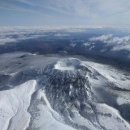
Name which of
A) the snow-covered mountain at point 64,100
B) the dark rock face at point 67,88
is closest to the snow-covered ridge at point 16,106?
the snow-covered mountain at point 64,100

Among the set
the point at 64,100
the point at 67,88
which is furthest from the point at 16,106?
the point at 67,88

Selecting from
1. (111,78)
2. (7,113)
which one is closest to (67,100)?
(7,113)

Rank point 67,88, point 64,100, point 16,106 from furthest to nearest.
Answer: point 67,88, point 64,100, point 16,106

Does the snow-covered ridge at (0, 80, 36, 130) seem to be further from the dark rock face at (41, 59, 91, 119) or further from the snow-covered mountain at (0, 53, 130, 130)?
the dark rock face at (41, 59, 91, 119)

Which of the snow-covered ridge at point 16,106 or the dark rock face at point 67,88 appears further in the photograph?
the dark rock face at point 67,88

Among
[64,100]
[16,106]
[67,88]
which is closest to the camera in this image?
[16,106]

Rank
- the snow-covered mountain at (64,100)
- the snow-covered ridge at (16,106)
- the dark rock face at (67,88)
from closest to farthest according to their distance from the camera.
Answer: the snow-covered ridge at (16,106) < the snow-covered mountain at (64,100) < the dark rock face at (67,88)

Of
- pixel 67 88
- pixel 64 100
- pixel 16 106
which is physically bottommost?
pixel 67 88

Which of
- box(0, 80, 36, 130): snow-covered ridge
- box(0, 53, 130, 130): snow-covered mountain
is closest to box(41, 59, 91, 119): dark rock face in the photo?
box(0, 53, 130, 130): snow-covered mountain

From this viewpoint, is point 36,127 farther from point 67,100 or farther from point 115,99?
point 115,99

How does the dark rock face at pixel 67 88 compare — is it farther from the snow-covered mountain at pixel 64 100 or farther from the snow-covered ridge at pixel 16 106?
the snow-covered ridge at pixel 16 106

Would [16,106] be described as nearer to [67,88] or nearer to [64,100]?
[64,100]
